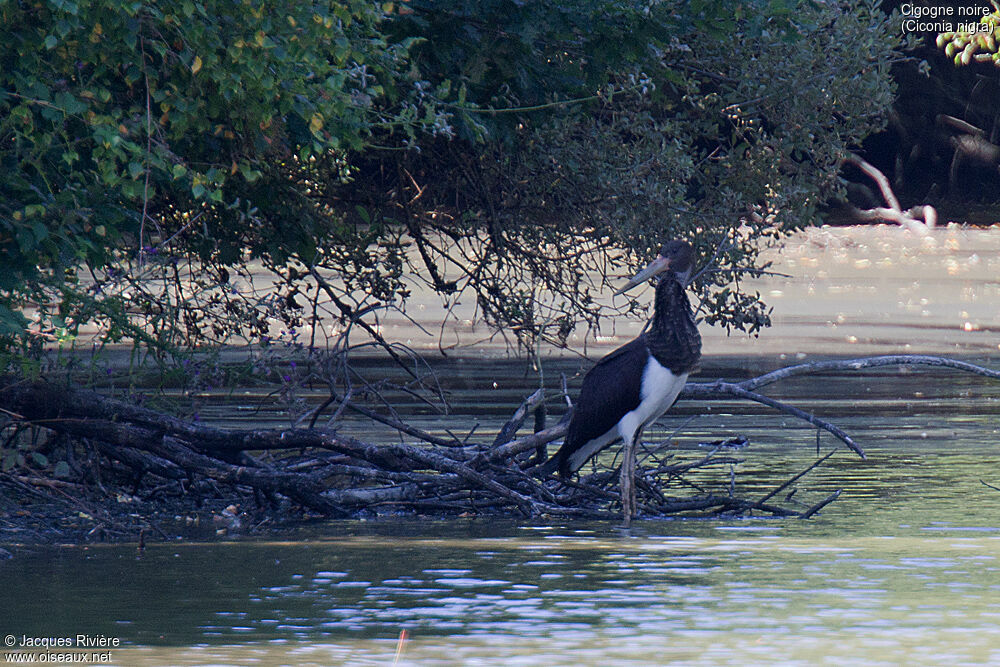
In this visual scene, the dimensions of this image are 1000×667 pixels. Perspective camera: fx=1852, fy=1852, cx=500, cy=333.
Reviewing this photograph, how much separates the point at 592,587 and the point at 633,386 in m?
2.26

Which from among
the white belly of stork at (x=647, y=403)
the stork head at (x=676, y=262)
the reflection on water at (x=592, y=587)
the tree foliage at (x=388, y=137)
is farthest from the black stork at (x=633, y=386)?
the tree foliage at (x=388, y=137)

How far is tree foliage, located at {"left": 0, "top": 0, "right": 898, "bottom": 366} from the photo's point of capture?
28.3 feet

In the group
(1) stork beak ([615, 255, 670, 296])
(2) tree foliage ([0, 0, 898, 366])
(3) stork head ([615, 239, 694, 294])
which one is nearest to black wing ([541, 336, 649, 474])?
(1) stork beak ([615, 255, 670, 296])

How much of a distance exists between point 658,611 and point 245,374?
3881 millimetres

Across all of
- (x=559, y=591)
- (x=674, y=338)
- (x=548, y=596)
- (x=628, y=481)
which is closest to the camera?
(x=548, y=596)

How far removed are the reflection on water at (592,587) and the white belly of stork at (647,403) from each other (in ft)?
1.61

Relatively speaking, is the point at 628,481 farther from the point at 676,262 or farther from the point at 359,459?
the point at 359,459

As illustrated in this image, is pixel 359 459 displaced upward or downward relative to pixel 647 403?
downward

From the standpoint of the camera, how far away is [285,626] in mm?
7691

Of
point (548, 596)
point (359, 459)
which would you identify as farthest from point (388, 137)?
point (548, 596)

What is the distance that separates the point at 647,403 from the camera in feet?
34.9

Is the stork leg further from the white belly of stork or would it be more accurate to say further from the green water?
the green water

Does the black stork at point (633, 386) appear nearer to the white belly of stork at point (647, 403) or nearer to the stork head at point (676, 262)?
the white belly of stork at point (647, 403)

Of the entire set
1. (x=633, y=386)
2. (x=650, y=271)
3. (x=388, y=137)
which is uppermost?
(x=388, y=137)
